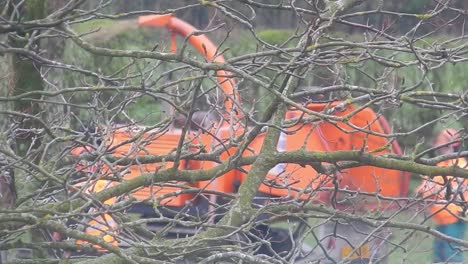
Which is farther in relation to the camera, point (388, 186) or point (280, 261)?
point (388, 186)

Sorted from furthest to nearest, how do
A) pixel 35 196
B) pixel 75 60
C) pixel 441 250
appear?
pixel 75 60 → pixel 441 250 → pixel 35 196

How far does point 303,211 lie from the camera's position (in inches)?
165

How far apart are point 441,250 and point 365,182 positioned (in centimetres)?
106

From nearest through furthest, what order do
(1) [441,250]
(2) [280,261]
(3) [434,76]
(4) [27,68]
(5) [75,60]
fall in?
(2) [280,261], (4) [27,68], (1) [441,250], (5) [75,60], (3) [434,76]

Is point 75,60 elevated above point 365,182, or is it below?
above

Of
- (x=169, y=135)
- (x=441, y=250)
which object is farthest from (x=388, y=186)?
(x=169, y=135)

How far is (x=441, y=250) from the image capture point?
663cm

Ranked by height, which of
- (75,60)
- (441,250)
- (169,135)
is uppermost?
(75,60)

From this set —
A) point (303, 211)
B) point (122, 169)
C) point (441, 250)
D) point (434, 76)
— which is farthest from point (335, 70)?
point (434, 76)

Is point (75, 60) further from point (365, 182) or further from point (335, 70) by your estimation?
point (335, 70)

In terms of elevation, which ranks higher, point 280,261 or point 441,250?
point 280,261

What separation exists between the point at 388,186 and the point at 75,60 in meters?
2.67

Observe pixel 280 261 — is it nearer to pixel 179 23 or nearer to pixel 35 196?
pixel 35 196

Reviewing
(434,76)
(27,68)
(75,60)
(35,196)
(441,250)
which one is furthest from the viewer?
(434,76)
